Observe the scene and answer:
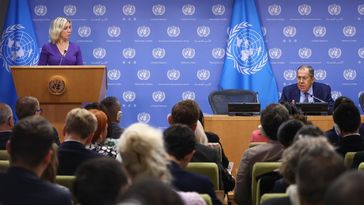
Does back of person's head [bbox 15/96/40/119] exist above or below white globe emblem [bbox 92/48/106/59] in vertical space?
below

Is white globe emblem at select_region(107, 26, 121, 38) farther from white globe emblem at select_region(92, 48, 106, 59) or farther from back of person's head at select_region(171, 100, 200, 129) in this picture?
back of person's head at select_region(171, 100, 200, 129)

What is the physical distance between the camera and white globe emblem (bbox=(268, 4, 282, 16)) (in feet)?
33.6

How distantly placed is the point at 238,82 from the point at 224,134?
289 cm

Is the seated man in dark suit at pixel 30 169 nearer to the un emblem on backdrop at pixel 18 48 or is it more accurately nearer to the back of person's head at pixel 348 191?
the back of person's head at pixel 348 191

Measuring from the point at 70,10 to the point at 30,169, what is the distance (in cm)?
755

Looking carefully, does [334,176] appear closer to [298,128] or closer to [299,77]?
[298,128]

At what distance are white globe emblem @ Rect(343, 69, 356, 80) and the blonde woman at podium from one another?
4100mm

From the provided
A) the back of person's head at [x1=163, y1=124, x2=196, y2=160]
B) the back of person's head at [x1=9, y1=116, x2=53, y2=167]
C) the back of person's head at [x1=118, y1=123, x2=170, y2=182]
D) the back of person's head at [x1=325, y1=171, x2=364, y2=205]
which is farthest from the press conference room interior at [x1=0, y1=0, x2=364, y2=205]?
the back of person's head at [x1=325, y1=171, x2=364, y2=205]

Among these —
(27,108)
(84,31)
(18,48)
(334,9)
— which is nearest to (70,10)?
(84,31)

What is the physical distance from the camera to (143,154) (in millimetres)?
3418

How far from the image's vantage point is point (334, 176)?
2.43 metres

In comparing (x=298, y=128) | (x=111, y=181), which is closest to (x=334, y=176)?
(x=111, y=181)

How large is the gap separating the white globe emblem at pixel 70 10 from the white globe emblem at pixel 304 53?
11.6 feet

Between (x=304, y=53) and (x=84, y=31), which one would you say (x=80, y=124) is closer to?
(x=84, y=31)
